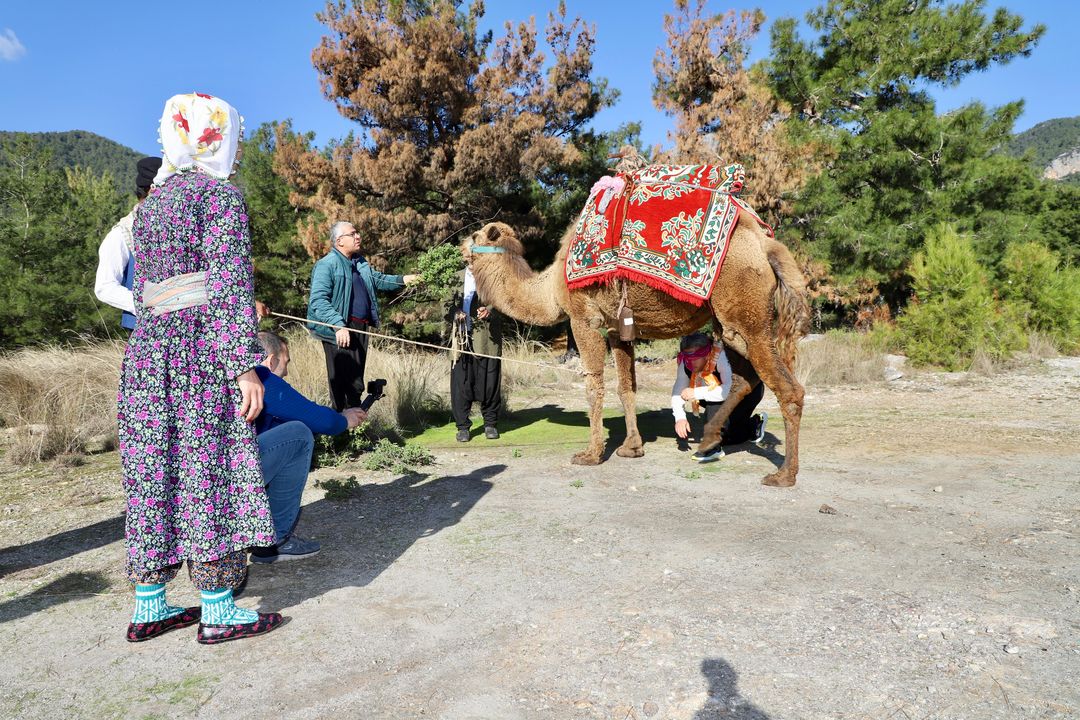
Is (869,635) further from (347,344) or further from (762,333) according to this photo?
(347,344)

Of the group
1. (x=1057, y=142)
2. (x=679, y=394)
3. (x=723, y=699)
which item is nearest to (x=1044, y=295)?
(x=679, y=394)

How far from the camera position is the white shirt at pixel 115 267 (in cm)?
392

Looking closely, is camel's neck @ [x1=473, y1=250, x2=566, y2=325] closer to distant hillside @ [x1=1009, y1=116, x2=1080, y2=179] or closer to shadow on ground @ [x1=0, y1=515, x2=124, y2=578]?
shadow on ground @ [x1=0, y1=515, x2=124, y2=578]

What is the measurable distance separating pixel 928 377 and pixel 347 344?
9.28 metres

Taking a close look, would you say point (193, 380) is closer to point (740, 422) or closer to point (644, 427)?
point (740, 422)

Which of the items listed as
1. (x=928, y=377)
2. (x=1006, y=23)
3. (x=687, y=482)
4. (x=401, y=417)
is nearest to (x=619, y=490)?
(x=687, y=482)

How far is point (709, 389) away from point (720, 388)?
0.36 ft

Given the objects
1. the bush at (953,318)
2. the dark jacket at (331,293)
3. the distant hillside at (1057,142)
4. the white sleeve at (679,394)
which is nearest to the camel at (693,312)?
the white sleeve at (679,394)

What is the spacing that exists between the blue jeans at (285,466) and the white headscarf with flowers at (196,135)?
1.25m

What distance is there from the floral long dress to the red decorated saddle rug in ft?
11.1

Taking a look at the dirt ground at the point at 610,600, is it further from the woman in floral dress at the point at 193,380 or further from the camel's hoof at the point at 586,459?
the woman in floral dress at the point at 193,380

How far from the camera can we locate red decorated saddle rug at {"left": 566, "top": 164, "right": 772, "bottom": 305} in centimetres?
540

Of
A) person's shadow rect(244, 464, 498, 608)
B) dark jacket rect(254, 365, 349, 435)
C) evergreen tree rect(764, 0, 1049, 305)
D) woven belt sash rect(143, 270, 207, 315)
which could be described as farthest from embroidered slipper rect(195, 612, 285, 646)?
evergreen tree rect(764, 0, 1049, 305)

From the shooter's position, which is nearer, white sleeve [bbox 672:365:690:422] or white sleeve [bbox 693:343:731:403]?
white sleeve [bbox 672:365:690:422]
